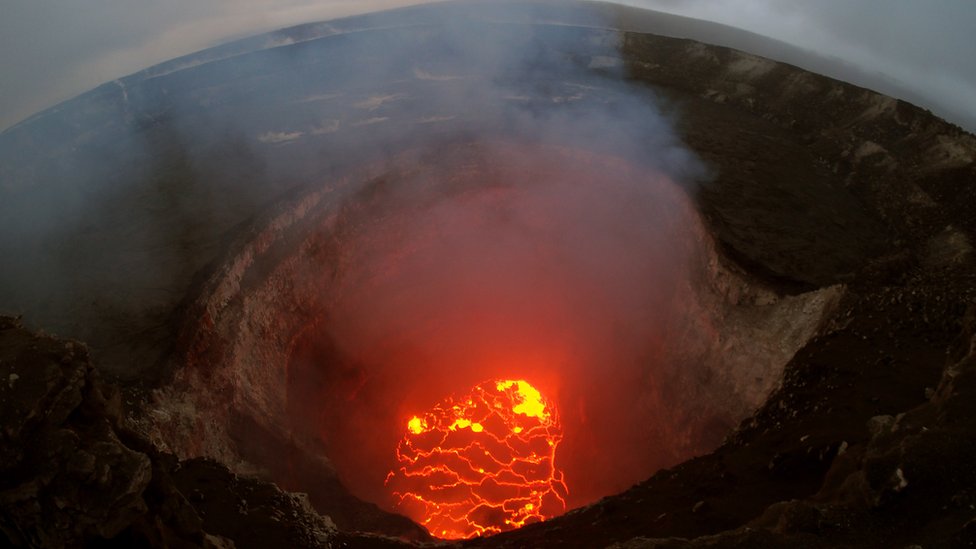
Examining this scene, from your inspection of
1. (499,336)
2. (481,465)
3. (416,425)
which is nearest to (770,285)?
(481,465)

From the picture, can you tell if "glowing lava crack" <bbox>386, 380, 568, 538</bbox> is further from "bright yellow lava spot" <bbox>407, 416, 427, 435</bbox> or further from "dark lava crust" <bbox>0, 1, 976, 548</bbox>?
"dark lava crust" <bbox>0, 1, 976, 548</bbox>

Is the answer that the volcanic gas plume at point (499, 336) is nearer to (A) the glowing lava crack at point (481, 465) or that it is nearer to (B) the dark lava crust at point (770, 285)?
(A) the glowing lava crack at point (481, 465)

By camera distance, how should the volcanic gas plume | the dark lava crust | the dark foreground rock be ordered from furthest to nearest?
1. the volcanic gas plume
2. the dark lava crust
3. the dark foreground rock

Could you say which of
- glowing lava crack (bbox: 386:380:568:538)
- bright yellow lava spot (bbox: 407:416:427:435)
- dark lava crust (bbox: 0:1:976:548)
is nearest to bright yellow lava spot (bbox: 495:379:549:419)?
glowing lava crack (bbox: 386:380:568:538)

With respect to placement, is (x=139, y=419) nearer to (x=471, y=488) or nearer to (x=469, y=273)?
(x=471, y=488)

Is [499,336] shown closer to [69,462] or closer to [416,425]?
[416,425]

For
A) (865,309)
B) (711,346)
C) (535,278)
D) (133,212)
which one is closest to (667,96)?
(535,278)
